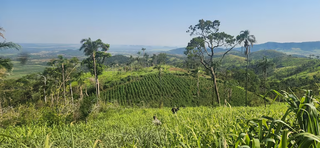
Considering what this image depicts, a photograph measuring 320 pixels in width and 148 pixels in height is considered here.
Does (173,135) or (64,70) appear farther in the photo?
(64,70)

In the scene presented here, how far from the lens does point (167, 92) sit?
53750 millimetres

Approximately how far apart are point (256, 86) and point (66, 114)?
209 feet

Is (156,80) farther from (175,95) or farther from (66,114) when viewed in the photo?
(66,114)

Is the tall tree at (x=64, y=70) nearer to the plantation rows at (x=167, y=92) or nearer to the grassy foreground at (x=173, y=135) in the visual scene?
the grassy foreground at (x=173, y=135)

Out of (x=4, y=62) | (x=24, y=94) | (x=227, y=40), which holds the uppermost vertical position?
(x=227, y=40)

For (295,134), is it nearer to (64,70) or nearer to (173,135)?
(173,135)

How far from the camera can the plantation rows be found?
46719 millimetres

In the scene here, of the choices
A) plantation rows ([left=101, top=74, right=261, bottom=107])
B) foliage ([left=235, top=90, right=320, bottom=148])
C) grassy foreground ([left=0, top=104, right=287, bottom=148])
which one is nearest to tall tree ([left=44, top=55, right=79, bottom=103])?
grassy foreground ([left=0, top=104, right=287, bottom=148])

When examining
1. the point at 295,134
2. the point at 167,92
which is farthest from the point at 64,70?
the point at 167,92

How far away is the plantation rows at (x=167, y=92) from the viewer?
153ft

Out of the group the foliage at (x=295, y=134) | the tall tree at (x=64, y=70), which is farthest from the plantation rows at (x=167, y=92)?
the foliage at (x=295, y=134)

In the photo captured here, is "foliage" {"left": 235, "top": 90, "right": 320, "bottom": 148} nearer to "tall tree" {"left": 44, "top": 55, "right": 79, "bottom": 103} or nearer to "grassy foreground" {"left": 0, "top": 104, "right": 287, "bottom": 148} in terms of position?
"grassy foreground" {"left": 0, "top": 104, "right": 287, "bottom": 148}

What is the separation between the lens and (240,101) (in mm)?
45875

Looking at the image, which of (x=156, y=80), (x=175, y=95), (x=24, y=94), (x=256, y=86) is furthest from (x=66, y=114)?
(x=256, y=86)
